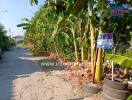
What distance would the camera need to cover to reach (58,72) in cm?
1608

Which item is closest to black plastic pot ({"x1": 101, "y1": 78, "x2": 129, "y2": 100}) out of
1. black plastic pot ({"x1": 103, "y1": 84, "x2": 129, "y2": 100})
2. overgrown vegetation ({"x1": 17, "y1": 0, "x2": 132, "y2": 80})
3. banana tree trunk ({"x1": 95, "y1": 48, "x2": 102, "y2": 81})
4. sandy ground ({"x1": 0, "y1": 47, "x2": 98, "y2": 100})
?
black plastic pot ({"x1": 103, "y1": 84, "x2": 129, "y2": 100})

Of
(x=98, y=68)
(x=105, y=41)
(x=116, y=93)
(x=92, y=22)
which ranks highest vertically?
(x=92, y=22)

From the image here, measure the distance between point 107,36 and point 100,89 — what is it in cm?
188

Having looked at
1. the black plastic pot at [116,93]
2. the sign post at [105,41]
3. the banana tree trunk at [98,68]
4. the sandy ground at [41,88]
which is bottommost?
the sandy ground at [41,88]

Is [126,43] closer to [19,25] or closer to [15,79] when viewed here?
[15,79]

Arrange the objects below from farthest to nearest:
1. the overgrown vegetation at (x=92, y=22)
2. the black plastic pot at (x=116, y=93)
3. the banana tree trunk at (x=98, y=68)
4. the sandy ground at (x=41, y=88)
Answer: the banana tree trunk at (x=98, y=68) < the overgrown vegetation at (x=92, y=22) < the sandy ground at (x=41, y=88) < the black plastic pot at (x=116, y=93)

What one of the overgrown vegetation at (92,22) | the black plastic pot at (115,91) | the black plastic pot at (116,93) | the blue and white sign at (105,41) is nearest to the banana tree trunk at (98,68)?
the overgrown vegetation at (92,22)

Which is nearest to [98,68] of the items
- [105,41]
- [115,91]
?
[105,41]

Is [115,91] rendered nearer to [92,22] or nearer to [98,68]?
[98,68]

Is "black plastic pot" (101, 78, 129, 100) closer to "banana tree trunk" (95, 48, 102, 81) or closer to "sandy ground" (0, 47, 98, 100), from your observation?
"sandy ground" (0, 47, 98, 100)

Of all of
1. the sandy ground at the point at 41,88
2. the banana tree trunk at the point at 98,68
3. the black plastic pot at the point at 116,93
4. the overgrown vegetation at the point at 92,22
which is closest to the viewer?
the black plastic pot at the point at 116,93

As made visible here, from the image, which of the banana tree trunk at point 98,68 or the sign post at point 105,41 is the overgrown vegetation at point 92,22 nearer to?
the banana tree trunk at point 98,68

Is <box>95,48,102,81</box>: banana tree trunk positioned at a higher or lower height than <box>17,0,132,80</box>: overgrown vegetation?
lower

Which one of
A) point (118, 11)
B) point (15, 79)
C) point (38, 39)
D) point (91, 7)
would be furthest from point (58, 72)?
point (38, 39)
